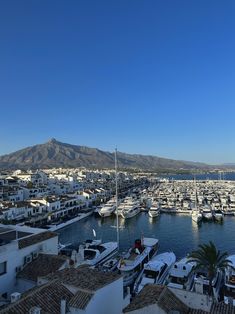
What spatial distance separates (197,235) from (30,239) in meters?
36.0


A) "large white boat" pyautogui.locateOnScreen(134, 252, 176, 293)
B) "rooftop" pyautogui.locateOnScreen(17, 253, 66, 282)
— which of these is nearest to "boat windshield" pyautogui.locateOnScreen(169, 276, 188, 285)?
"large white boat" pyautogui.locateOnScreen(134, 252, 176, 293)

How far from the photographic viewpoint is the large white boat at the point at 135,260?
104 ft

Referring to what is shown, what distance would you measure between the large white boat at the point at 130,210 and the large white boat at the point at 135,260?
2869 cm

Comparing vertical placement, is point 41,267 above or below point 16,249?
below

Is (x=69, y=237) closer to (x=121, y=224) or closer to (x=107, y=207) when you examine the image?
(x=121, y=224)

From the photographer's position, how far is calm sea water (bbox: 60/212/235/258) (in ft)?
156

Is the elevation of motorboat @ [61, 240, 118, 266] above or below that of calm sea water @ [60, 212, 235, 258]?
above

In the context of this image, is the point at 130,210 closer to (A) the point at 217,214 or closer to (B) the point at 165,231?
(B) the point at 165,231

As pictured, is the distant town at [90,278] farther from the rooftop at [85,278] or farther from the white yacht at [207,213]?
the white yacht at [207,213]

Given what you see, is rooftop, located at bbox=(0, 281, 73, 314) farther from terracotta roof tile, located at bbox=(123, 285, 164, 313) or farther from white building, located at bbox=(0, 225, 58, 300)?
white building, located at bbox=(0, 225, 58, 300)

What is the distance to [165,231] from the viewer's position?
56.8 m

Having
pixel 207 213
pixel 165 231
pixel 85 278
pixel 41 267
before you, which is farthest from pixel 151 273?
pixel 207 213

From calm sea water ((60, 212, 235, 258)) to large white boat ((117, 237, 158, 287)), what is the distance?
4.70m

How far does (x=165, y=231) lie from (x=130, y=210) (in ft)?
54.8
